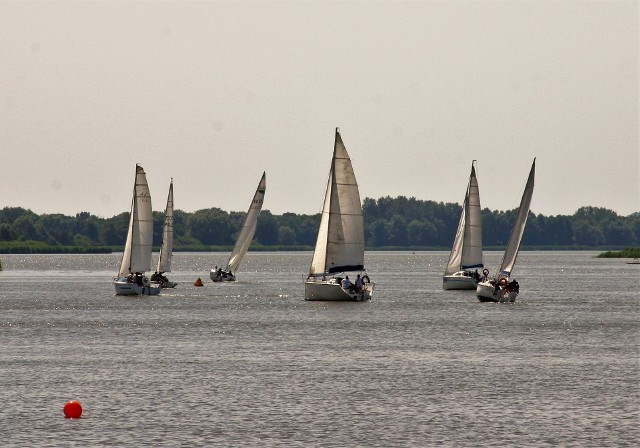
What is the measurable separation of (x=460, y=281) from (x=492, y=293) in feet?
72.0

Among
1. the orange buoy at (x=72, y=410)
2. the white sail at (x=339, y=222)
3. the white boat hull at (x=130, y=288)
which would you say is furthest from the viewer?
the white boat hull at (x=130, y=288)

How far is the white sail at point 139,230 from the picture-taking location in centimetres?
9919

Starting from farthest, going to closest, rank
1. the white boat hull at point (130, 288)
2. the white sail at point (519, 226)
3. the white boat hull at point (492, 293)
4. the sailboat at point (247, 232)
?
the sailboat at point (247, 232) < the white boat hull at point (130, 288) < the white boat hull at point (492, 293) < the white sail at point (519, 226)

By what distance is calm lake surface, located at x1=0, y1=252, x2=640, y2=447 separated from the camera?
115 ft

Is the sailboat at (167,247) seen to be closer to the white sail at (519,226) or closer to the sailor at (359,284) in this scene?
the sailor at (359,284)

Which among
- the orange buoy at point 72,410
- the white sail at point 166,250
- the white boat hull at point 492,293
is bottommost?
the orange buoy at point 72,410

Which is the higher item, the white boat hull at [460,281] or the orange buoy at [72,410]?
the white boat hull at [460,281]

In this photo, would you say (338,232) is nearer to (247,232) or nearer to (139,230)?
(139,230)

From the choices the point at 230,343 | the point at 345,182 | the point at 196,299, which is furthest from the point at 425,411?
the point at 196,299

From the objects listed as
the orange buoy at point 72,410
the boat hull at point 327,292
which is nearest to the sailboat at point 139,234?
the boat hull at point 327,292

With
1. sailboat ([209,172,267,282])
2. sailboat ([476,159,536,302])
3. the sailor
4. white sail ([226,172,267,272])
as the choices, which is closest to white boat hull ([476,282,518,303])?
sailboat ([476,159,536,302])

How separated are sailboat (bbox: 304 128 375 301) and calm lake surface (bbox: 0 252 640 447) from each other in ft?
8.17

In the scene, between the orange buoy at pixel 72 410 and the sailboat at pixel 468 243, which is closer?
the orange buoy at pixel 72 410

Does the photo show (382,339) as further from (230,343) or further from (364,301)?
(364,301)
